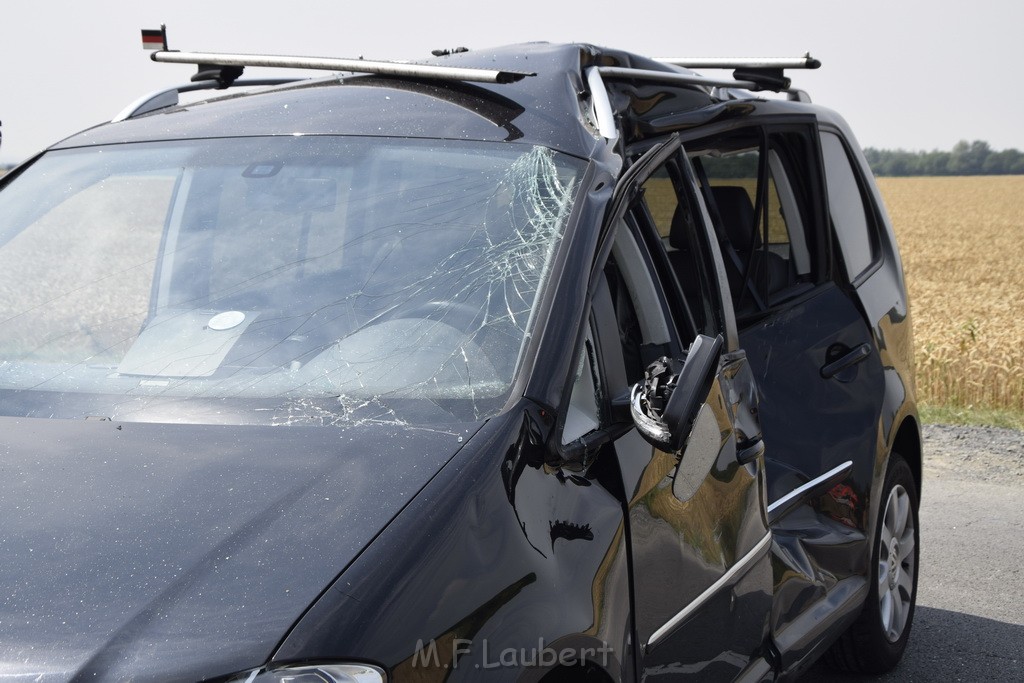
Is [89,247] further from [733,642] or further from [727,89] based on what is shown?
[727,89]

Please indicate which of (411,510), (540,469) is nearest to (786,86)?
(540,469)

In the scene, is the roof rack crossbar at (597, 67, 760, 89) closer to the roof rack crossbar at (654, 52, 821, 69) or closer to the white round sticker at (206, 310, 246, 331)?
the roof rack crossbar at (654, 52, 821, 69)

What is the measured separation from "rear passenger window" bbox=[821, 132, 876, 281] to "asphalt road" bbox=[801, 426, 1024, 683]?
153 centimetres

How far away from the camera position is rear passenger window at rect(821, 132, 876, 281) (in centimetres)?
452

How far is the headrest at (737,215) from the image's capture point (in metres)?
4.15

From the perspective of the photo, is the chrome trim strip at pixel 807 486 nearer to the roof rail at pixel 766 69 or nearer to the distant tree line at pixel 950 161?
the roof rail at pixel 766 69

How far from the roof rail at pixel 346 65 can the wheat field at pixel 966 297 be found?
8.48m

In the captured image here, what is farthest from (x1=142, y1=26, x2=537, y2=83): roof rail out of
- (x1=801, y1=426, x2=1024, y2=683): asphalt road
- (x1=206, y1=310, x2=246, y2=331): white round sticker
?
(x1=801, y1=426, x2=1024, y2=683): asphalt road

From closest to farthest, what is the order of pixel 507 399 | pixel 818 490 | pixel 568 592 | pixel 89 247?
1. pixel 568 592
2. pixel 507 399
3. pixel 89 247
4. pixel 818 490

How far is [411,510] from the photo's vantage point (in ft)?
6.65

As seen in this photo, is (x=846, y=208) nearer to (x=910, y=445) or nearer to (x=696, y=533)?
(x=910, y=445)

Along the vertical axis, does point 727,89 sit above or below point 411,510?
above

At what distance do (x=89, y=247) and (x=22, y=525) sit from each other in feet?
4.19

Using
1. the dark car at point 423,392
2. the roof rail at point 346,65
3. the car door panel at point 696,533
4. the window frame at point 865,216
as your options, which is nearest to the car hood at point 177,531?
the dark car at point 423,392
